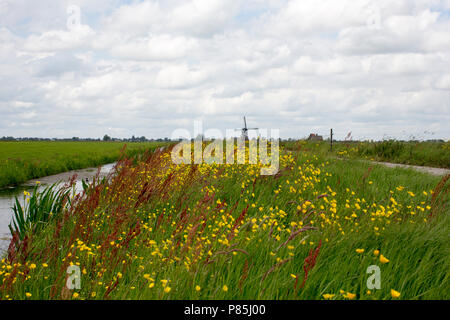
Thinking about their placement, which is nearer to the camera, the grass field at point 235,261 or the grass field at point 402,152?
the grass field at point 235,261

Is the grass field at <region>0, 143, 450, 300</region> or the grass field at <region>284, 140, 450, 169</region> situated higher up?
the grass field at <region>284, 140, 450, 169</region>

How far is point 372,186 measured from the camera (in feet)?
24.7

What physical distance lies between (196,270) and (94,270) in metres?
1.22

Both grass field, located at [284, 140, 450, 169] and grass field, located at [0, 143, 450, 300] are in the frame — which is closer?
grass field, located at [0, 143, 450, 300]

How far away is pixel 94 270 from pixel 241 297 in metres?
1.65

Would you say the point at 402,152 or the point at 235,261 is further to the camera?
the point at 402,152

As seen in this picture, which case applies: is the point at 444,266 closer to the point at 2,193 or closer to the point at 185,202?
the point at 185,202

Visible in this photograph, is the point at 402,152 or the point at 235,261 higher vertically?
the point at 402,152

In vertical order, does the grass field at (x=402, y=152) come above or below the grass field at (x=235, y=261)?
above
